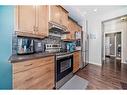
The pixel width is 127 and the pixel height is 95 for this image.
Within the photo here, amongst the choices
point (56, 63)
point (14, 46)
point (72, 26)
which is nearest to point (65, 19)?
point (72, 26)

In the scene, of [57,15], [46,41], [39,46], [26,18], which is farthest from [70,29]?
[26,18]

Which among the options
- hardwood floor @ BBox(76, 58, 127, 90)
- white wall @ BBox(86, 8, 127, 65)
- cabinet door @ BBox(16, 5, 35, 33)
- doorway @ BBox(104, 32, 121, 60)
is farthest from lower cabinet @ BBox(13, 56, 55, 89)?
doorway @ BBox(104, 32, 121, 60)

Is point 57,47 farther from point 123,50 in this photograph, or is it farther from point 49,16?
point 123,50

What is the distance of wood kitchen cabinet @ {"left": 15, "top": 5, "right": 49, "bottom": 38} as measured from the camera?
6.31ft

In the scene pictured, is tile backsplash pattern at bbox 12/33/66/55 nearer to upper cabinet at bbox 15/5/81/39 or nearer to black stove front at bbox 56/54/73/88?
upper cabinet at bbox 15/5/81/39

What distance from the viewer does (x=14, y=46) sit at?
81.0 inches

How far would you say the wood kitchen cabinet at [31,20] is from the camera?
192cm

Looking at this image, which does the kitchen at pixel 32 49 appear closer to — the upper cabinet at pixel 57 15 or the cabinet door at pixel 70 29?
the upper cabinet at pixel 57 15

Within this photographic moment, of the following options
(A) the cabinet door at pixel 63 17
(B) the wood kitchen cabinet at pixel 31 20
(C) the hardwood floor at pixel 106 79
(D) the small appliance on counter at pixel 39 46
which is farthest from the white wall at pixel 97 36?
(B) the wood kitchen cabinet at pixel 31 20

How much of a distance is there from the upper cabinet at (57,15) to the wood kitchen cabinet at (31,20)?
173mm

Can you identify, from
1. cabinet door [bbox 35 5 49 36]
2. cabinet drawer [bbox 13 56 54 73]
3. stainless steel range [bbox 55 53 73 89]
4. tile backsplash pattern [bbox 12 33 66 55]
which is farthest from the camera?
stainless steel range [bbox 55 53 73 89]

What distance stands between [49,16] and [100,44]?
3.75m
